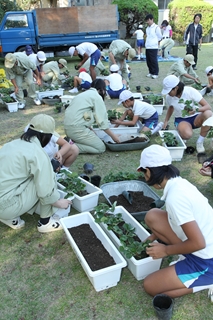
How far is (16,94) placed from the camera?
22.0ft

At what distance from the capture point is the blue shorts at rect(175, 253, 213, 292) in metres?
1.92

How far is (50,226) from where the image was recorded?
9.29 ft

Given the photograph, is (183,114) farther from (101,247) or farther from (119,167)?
(101,247)

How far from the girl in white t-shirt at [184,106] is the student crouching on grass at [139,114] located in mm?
382

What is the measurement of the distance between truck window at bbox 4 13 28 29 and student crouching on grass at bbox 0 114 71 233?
31.4ft

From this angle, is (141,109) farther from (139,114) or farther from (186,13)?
(186,13)

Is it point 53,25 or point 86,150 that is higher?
point 53,25

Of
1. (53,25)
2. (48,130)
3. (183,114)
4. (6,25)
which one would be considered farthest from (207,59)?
(48,130)

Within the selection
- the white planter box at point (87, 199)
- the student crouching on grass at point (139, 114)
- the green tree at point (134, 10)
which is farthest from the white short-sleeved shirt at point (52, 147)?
the green tree at point (134, 10)

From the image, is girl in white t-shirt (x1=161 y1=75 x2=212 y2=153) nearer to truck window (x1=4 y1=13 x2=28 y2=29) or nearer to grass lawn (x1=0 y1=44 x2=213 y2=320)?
grass lawn (x1=0 y1=44 x2=213 y2=320)

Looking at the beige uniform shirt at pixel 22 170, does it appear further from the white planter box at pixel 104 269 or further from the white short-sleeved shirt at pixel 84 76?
the white short-sleeved shirt at pixel 84 76

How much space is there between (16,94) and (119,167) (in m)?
3.87

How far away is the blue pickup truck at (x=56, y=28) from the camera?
1058cm

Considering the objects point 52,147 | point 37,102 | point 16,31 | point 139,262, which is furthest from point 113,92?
point 16,31
